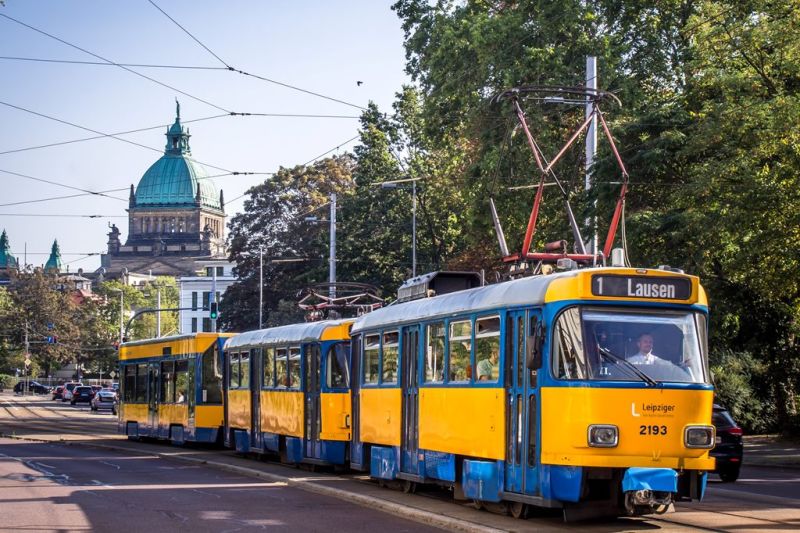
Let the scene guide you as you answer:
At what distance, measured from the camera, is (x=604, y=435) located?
14.6 metres

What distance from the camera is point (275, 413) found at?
2811cm

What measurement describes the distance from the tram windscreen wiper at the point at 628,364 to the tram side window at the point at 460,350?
2.79m

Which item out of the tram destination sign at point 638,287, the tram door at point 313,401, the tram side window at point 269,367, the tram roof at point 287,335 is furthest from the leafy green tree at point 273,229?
the tram destination sign at point 638,287

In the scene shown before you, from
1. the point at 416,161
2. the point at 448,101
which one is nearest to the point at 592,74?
the point at 448,101

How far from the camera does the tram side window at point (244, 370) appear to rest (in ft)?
102

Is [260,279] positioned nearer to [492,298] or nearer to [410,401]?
[410,401]

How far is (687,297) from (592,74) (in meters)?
20.9

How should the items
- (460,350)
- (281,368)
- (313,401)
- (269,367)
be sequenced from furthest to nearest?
(269,367)
(281,368)
(313,401)
(460,350)

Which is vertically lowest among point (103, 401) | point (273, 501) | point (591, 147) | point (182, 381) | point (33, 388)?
point (273, 501)

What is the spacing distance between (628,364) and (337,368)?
10273 mm

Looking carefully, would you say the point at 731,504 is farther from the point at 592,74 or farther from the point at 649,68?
the point at 649,68

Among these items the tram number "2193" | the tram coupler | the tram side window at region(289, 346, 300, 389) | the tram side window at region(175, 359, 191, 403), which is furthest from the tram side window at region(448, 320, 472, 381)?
the tram side window at region(175, 359, 191, 403)

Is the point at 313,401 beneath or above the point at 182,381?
beneath

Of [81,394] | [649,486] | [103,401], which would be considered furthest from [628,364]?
[81,394]
